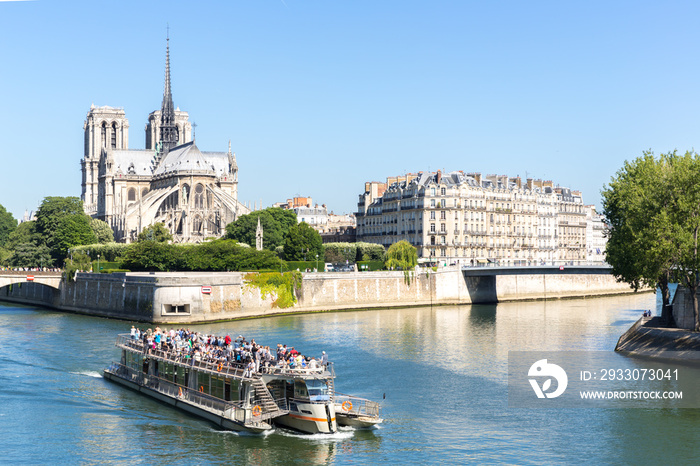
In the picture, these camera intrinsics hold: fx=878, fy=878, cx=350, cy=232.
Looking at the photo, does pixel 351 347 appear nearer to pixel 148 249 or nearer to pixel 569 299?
pixel 148 249

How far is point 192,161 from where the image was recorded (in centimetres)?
12775

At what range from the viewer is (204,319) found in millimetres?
60438

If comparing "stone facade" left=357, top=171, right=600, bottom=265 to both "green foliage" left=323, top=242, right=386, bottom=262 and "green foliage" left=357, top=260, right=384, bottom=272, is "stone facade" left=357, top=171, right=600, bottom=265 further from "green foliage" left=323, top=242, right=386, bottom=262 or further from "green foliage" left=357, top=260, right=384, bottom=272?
"green foliage" left=357, top=260, right=384, bottom=272

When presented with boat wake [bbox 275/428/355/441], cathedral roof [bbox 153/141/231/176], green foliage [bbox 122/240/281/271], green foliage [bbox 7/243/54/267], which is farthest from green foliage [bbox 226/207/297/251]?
boat wake [bbox 275/428/355/441]

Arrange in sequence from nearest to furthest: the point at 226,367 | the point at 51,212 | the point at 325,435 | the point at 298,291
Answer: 1. the point at 325,435
2. the point at 226,367
3. the point at 298,291
4. the point at 51,212

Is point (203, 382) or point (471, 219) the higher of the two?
point (471, 219)

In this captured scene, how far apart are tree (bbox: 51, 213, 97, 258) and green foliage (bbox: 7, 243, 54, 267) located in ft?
5.48

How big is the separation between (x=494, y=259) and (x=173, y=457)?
243ft

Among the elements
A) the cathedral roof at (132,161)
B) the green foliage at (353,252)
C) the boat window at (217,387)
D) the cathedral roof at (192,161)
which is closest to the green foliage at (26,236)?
the cathedral roof at (192,161)

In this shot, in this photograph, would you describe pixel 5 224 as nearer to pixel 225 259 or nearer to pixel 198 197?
pixel 198 197

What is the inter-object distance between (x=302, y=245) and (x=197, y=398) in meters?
54.7

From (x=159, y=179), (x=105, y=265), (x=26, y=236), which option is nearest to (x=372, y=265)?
(x=105, y=265)

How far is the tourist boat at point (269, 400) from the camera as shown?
2855cm

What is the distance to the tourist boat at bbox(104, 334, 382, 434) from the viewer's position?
28547mm
